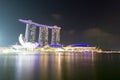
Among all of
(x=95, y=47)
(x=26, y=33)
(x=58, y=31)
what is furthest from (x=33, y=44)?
(x=95, y=47)

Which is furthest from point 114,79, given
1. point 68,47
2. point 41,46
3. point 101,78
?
point 68,47

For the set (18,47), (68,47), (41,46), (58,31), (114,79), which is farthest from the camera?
(68,47)

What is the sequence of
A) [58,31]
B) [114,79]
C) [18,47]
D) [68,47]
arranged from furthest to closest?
[68,47], [58,31], [18,47], [114,79]

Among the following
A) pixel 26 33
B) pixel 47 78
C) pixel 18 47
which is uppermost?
pixel 26 33

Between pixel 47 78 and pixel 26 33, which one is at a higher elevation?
pixel 26 33

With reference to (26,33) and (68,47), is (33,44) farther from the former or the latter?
(68,47)

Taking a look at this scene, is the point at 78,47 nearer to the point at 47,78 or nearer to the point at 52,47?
the point at 52,47

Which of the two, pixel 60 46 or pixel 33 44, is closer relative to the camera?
pixel 33 44

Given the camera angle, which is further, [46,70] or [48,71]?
[46,70]

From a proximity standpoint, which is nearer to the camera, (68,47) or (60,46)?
(60,46)
